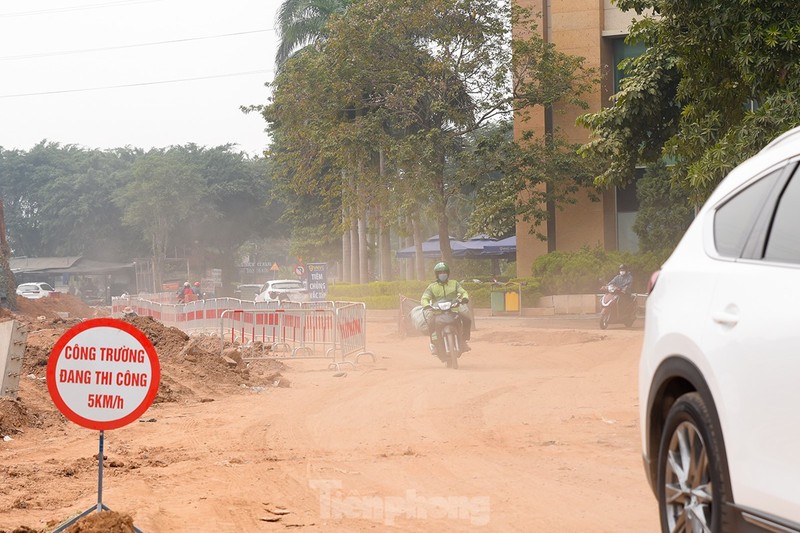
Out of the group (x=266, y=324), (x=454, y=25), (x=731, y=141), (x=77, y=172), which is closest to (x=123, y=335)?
(x=731, y=141)

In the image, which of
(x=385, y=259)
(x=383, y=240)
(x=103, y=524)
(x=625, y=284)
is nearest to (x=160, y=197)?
(x=383, y=240)

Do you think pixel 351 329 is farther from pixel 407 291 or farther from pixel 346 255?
pixel 346 255

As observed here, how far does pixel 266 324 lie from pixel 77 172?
69.3 meters

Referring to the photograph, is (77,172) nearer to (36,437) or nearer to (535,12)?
(535,12)

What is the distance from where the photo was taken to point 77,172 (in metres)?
87.8

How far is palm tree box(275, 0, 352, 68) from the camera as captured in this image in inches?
1860

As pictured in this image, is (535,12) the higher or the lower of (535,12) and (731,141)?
the higher

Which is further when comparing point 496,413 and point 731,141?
point 731,141

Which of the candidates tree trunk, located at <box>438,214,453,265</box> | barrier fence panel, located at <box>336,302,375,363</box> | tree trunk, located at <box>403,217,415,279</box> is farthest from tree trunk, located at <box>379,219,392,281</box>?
barrier fence panel, located at <box>336,302,375,363</box>

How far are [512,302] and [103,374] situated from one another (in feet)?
95.7

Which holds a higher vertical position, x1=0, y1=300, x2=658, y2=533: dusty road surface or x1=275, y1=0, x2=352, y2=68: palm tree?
x1=275, y1=0, x2=352, y2=68: palm tree

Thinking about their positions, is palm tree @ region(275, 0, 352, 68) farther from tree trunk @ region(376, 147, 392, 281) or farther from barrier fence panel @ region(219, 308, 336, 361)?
barrier fence panel @ region(219, 308, 336, 361)

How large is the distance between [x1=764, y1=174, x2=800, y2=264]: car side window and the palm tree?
44.0 metres

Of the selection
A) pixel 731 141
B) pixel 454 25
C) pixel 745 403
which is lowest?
pixel 745 403
